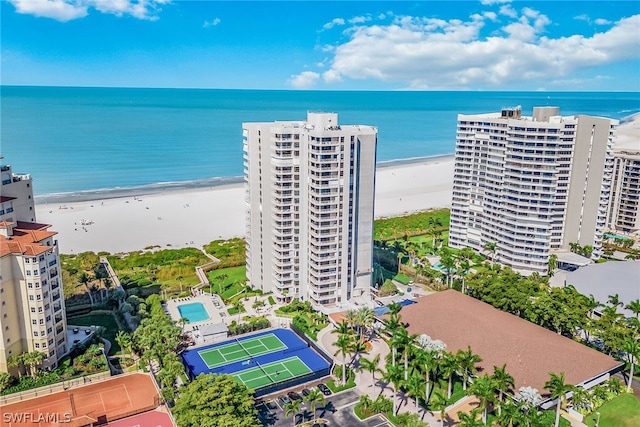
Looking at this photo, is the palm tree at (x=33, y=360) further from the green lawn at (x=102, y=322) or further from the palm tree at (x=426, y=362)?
the palm tree at (x=426, y=362)

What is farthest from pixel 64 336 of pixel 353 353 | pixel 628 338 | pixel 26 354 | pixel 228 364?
pixel 628 338

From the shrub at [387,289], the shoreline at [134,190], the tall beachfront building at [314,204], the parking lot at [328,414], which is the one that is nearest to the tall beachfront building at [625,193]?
the shrub at [387,289]

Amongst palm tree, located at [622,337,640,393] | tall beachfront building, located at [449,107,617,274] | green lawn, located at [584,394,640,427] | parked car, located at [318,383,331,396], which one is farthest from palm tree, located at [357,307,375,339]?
tall beachfront building, located at [449,107,617,274]

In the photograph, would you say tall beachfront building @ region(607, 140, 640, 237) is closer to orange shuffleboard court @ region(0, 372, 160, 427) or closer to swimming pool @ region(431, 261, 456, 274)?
swimming pool @ region(431, 261, 456, 274)

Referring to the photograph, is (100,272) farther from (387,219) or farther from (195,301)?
(387,219)

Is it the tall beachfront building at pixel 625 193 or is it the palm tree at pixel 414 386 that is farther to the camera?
the tall beachfront building at pixel 625 193
